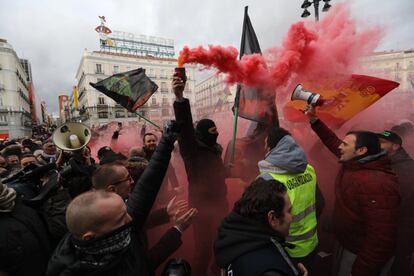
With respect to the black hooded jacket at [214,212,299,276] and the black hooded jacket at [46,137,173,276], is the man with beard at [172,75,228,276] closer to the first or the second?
the black hooded jacket at [46,137,173,276]

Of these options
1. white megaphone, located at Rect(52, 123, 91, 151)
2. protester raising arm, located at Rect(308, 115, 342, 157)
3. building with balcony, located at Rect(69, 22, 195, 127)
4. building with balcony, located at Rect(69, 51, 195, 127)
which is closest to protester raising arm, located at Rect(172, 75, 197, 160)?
protester raising arm, located at Rect(308, 115, 342, 157)

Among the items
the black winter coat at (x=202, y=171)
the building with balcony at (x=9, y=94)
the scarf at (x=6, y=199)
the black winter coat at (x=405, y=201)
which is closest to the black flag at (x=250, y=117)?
the black winter coat at (x=202, y=171)

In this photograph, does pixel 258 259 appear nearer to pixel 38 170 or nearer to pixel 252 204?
pixel 252 204

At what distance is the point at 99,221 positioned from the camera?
1245 millimetres

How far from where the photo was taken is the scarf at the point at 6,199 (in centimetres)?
157

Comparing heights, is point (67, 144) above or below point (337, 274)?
above

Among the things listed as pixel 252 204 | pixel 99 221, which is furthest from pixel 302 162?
pixel 99 221

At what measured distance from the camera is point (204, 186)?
118 inches

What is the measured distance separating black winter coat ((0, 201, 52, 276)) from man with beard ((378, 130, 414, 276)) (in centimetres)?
339

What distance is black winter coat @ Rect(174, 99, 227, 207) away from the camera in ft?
8.91

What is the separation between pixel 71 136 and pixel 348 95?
13.2 ft

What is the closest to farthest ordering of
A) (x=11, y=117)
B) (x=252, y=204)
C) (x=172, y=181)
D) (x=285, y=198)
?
(x=252, y=204), (x=285, y=198), (x=172, y=181), (x=11, y=117)

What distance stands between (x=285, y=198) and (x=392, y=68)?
6.61m

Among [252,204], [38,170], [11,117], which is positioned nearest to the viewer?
[252,204]
